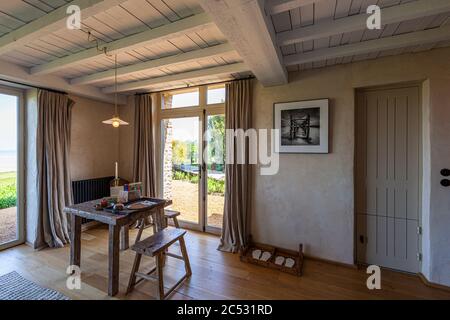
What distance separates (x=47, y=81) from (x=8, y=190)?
1.61 m

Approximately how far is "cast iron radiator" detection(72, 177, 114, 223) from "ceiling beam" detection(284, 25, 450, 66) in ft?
11.5

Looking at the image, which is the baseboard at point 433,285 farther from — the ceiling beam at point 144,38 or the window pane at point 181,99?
the window pane at point 181,99

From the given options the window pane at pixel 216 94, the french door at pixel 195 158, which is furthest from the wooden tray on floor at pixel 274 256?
the window pane at pixel 216 94

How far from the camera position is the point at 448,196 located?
2008 mm

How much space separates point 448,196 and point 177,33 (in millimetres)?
2962

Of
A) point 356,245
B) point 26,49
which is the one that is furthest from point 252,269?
point 26,49

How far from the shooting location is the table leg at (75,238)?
2.15m

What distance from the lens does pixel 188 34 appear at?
186 cm

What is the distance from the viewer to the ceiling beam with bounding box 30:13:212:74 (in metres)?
1.55

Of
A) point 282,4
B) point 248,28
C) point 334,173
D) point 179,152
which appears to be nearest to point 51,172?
point 179,152

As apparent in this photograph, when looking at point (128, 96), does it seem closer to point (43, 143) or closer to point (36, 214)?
point (43, 143)

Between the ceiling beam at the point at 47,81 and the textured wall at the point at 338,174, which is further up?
the ceiling beam at the point at 47,81

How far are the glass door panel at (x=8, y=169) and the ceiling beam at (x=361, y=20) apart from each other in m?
3.58

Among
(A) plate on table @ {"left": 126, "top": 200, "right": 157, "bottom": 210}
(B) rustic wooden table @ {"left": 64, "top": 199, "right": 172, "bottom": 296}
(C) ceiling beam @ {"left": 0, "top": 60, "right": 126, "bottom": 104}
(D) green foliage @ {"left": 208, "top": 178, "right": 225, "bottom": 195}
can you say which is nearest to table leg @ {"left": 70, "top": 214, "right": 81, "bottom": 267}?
(B) rustic wooden table @ {"left": 64, "top": 199, "right": 172, "bottom": 296}
